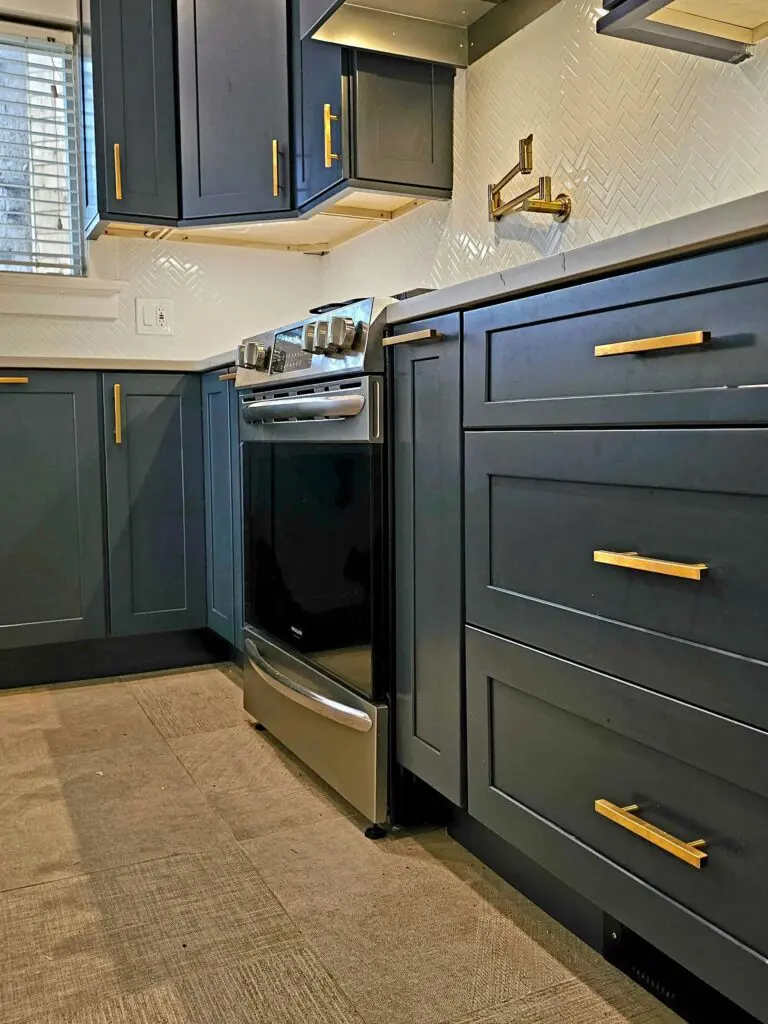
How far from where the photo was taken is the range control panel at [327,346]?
1655 mm

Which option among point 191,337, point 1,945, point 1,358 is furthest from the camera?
point 191,337

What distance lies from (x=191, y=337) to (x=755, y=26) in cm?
225

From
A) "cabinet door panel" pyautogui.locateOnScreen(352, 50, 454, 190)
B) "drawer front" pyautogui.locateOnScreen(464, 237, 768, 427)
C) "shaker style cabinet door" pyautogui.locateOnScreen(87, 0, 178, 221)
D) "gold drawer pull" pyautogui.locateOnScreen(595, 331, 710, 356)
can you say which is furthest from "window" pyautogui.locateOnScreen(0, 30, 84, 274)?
"gold drawer pull" pyautogui.locateOnScreen(595, 331, 710, 356)

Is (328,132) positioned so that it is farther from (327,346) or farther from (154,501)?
(154,501)

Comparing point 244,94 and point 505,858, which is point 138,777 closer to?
point 505,858

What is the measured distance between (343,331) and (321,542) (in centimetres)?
47

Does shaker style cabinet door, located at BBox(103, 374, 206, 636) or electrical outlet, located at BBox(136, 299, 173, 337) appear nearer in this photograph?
shaker style cabinet door, located at BBox(103, 374, 206, 636)

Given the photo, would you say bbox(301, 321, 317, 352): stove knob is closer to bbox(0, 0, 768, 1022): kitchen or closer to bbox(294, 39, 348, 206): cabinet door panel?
bbox(0, 0, 768, 1022): kitchen

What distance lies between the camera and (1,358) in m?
2.60

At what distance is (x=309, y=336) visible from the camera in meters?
1.82

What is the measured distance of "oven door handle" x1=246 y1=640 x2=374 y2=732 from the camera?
1.73 metres

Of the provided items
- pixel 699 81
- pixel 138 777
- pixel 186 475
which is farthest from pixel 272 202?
pixel 138 777

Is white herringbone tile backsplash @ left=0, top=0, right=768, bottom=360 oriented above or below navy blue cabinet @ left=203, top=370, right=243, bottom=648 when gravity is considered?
above

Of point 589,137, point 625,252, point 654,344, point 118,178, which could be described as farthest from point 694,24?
point 118,178
